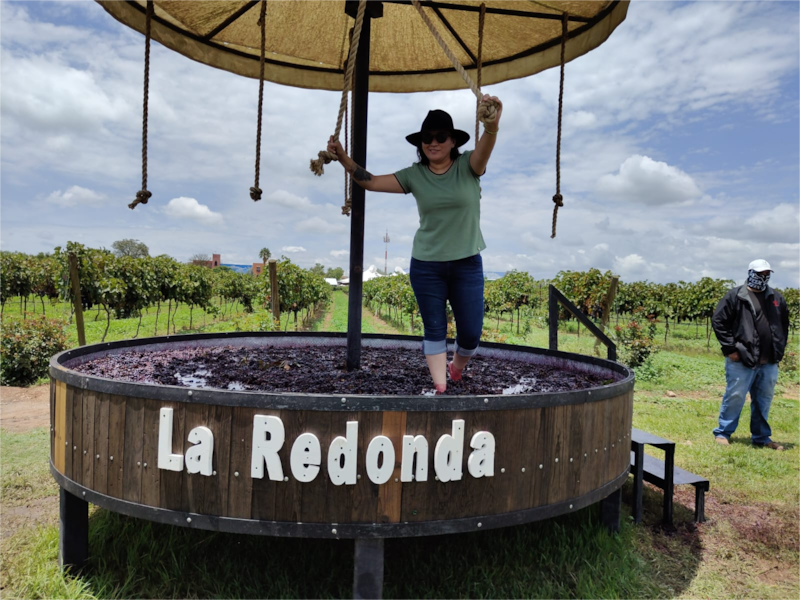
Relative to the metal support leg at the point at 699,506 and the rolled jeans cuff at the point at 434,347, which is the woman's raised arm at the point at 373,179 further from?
the metal support leg at the point at 699,506

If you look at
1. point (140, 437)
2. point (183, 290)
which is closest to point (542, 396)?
point (140, 437)

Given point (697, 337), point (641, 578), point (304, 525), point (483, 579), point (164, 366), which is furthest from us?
point (697, 337)

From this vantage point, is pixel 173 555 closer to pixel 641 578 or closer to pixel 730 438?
pixel 641 578

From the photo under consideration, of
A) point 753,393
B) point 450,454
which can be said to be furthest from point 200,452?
point 753,393

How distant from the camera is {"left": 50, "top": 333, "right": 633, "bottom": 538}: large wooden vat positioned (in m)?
2.19

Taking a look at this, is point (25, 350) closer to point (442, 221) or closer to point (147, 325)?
point (442, 221)

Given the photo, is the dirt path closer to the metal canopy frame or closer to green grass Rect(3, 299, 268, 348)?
green grass Rect(3, 299, 268, 348)

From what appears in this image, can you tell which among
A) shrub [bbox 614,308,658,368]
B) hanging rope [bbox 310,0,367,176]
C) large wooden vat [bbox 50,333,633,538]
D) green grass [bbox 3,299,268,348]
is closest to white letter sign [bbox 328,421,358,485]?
large wooden vat [bbox 50,333,633,538]

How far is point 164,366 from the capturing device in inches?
151

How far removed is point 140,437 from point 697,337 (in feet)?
73.4

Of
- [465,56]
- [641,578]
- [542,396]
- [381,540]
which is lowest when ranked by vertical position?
[641,578]

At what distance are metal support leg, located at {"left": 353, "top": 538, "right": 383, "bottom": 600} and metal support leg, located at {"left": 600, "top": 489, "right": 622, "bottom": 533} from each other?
183 cm

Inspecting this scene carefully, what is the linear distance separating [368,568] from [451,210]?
178 centimetres

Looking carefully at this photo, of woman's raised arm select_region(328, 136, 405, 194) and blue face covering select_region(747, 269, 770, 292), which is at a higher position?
woman's raised arm select_region(328, 136, 405, 194)
